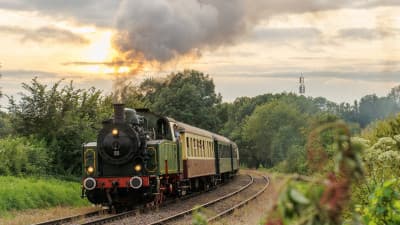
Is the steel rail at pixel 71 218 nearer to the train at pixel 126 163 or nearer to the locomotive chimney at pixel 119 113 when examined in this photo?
the train at pixel 126 163

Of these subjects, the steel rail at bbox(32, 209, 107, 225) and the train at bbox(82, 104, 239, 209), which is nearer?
the steel rail at bbox(32, 209, 107, 225)

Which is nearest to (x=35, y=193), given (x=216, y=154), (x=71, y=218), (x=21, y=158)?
(x=21, y=158)

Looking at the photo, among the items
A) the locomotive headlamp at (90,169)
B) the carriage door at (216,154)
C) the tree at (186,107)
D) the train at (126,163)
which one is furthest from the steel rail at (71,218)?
the tree at (186,107)

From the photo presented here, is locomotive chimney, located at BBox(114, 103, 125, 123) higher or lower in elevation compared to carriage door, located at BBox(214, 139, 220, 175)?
higher

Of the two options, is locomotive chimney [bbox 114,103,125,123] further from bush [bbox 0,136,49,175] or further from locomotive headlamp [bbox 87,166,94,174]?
bush [bbox 0,136,49,175]

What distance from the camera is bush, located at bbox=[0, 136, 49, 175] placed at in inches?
972

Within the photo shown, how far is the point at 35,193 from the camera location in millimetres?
21281

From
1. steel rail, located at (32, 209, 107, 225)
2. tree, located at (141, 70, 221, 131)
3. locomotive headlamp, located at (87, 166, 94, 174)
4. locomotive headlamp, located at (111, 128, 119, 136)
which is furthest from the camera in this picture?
tree, located at (141, 70, 221, 131)

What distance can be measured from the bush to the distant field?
2.90 feet

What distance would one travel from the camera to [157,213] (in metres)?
18.7

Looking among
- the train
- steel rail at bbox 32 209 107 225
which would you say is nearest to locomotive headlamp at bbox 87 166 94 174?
the train

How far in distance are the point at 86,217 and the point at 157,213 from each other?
2005 millimetres

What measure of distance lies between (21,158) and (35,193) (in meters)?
4.25

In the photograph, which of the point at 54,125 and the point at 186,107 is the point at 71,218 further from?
the point at 186,107
